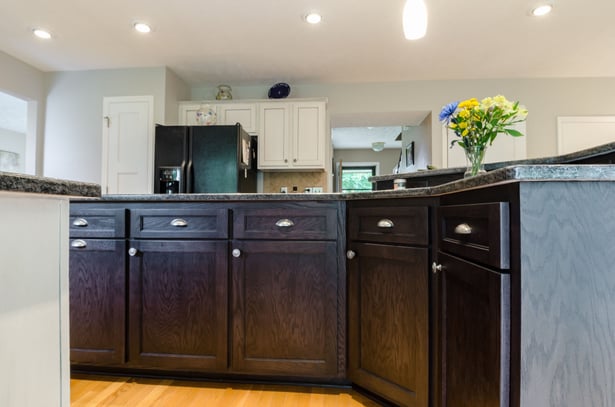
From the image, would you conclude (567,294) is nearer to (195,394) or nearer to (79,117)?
(195,394)

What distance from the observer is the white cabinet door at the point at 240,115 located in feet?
12.8

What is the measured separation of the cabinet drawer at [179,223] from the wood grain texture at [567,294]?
124 centimetres

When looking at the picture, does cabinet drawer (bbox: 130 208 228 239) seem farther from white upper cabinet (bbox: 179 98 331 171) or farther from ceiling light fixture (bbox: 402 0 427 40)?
white upper cabinet (bbox: 179 98 331 171)

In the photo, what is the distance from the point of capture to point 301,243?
5.14 feet

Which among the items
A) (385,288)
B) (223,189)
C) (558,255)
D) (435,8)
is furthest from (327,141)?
(558,255)

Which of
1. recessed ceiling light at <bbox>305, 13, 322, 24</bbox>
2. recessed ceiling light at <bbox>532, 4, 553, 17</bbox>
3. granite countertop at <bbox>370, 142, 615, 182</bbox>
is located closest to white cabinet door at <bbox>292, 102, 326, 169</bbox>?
recessed ceiling light at <bbox>305, 13, 322, 24</bbox>

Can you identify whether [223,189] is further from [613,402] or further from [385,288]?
[613,402]

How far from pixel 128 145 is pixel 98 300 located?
2523 mm

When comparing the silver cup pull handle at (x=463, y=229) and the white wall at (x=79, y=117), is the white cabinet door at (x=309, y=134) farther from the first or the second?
the silver cup pull handle at (x=463, y=229)

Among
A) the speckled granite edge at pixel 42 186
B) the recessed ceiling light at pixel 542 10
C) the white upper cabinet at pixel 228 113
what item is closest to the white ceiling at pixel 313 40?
the recessed ceiling light at pixel 542 10

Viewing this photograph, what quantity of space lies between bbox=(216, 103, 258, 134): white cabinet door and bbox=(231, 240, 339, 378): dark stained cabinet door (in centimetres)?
259

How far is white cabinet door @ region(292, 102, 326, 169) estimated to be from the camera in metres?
3.87

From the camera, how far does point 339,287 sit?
155cm

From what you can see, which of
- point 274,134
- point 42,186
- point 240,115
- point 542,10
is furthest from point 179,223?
point 542,10
